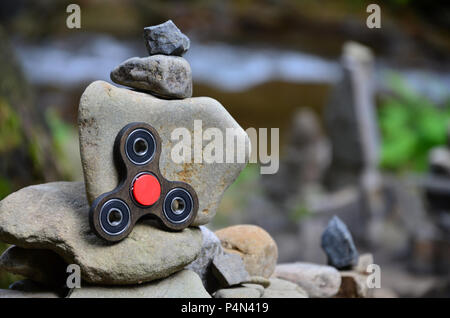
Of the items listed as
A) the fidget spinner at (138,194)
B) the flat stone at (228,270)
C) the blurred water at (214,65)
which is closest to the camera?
the fidget spinner at (138,194)

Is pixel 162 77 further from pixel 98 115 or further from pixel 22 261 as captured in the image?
pixel 22 261

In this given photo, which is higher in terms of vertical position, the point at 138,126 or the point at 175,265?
the point at 138,126

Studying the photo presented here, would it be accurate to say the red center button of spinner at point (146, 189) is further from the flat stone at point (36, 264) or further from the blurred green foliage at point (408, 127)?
the blurred green foliage at point (408, 127)

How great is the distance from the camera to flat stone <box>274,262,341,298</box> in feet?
8.38

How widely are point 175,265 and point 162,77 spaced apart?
720mm

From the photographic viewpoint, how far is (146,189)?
196cm

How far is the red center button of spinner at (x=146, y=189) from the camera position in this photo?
1.94 m

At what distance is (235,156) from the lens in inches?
84.0

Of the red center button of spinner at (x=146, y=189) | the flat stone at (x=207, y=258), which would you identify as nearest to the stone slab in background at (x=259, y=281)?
the flat stone at (x=207, y=258)

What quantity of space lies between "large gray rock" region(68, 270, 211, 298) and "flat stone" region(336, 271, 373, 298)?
2.70ft

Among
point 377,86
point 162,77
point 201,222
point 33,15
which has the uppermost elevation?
point 33,15

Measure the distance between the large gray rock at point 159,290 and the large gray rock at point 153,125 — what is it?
23 centimetres

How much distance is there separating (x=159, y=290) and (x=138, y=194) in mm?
395
